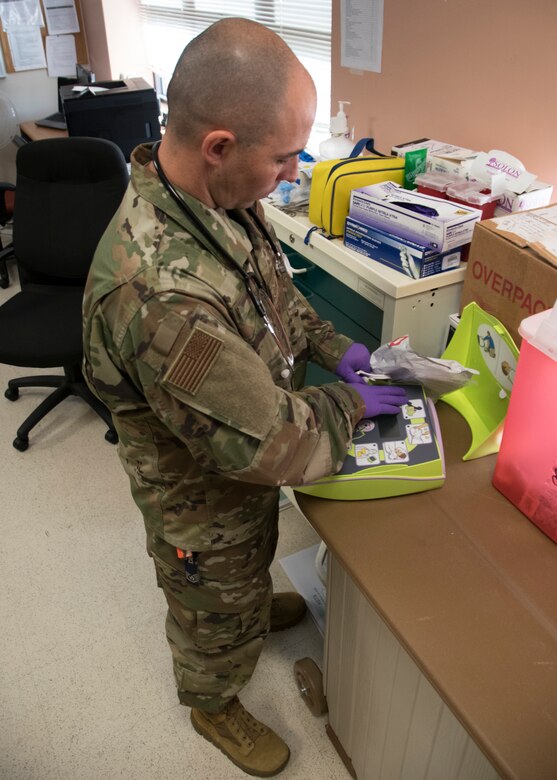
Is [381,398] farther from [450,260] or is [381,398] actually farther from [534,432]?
[450,260]

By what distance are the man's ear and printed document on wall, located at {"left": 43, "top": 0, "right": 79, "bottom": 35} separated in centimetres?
368

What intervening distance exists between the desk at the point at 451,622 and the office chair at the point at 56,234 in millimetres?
1515

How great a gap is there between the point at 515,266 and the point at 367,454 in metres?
0.51

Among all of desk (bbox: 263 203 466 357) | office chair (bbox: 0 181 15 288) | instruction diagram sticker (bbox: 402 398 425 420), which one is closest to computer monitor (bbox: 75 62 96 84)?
office chair (bbox: 0 181 15 288)

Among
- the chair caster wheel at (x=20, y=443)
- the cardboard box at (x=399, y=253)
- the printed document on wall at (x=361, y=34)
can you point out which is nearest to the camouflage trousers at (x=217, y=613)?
the cardboard box at (x=399, y=253)

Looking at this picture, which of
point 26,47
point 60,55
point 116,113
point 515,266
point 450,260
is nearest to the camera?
point 515,266

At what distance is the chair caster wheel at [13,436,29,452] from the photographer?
2.45 metres

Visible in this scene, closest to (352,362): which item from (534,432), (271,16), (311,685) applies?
(534,432)

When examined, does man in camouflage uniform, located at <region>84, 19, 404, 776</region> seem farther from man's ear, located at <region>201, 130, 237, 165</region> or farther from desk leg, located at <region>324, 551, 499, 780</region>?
desk leg, located at <region>324, 551, 499, 780</region>

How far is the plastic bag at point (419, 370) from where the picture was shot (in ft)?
3.54

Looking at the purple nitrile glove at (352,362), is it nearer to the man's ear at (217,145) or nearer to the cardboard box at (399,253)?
the cardboard box at (399,253)

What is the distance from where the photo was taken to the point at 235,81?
831 millimetres

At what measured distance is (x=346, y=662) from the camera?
1265 mm

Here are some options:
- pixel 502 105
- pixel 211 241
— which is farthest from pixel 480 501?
pixel 502 105
